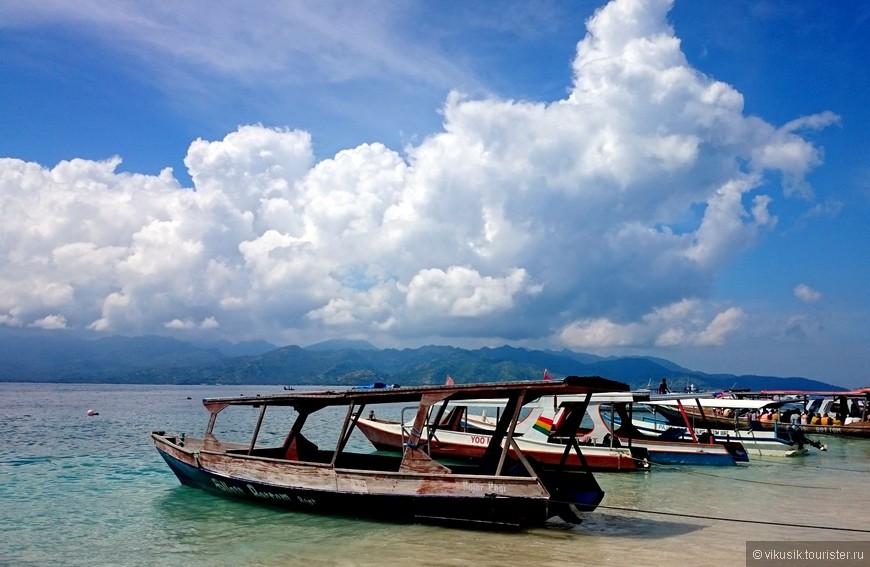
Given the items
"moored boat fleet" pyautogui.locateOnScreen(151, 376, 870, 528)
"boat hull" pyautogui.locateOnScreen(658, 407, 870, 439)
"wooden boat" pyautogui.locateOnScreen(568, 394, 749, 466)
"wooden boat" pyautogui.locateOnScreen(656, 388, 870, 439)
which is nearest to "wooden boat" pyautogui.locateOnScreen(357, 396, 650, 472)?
"moored boat fleet" pyautogui.locateOnScreen(151, 376, 870, 528)

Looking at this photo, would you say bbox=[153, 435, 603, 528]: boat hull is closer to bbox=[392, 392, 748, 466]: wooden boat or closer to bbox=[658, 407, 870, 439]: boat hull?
bbox=[392, 392, 748, 466]: wooden boat

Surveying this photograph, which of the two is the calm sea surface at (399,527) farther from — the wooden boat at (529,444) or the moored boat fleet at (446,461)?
the wooden boat at (529,444)

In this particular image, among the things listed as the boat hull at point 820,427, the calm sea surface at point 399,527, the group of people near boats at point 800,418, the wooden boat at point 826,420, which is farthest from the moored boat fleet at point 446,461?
the group of people near boats at point 800,418

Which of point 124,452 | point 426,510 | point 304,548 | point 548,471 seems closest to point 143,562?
point 304,548

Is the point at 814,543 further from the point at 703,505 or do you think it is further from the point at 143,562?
the point at 143,562

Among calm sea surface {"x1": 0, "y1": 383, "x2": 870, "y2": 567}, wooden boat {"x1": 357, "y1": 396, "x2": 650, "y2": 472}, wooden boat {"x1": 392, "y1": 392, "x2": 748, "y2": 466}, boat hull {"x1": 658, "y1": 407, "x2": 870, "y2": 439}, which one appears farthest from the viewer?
boat hull {"x1": 658, "y1": 407, "x2": 870, "y2": 439}

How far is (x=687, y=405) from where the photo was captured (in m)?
52.5

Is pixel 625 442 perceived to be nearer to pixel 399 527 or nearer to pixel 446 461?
pixel 446 461

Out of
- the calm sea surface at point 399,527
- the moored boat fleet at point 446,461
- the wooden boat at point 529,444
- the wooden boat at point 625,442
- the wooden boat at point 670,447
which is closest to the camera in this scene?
the calm sea surface at point 399,527

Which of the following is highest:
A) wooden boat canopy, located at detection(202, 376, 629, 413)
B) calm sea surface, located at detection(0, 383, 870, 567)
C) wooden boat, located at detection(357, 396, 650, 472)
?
wooden boat canopy, located at detection(202, 376, 629, 413)

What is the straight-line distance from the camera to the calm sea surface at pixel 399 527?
12641mm

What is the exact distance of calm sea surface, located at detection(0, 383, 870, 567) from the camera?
12.6 metres

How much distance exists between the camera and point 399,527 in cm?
1444

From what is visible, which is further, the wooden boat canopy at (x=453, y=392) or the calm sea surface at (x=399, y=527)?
the wooden boat canopy at (x=453, y=392)
